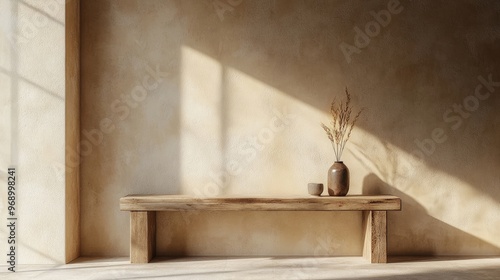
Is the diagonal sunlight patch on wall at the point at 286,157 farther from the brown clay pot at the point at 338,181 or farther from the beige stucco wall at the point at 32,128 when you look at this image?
the beige stucco wall at the point at 32,128

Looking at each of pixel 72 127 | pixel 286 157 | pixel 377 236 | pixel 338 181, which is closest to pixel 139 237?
pixel 72 127

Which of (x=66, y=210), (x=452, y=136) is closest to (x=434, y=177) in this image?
(x=452, y=136)

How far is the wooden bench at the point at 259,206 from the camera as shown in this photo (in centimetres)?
462

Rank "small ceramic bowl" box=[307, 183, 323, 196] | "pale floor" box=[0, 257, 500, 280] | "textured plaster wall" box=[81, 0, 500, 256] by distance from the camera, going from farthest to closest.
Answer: "textured plaster wall" box=[81, 0, 500, 256] < "small ceramic bowl" box=[307, 183, 323, 196] < "pale floor" box=[0, 257, 500, 280]

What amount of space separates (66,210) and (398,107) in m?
3.22

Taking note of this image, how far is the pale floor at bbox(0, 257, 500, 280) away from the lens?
13.9 ft

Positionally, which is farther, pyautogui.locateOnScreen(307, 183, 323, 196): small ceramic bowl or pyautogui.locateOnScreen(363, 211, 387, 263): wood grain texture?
pyautogui.locateOnScreen(307, 183, 323, 196): small ceramic bowl

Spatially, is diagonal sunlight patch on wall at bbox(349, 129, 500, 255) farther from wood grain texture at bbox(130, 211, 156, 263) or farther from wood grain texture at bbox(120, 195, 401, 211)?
wood grain texture at bbox(130, 211, 156, 263)

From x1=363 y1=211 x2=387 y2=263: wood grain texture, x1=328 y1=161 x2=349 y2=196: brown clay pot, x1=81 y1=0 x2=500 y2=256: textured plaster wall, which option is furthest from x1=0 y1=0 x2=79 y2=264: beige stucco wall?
x1=363 y1=211 x2=387 y2=263: wood grain texture

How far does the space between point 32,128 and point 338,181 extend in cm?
276

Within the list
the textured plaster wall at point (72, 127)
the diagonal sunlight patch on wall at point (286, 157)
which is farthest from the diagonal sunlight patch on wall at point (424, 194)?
the textured plaster wall at point (72, 127)

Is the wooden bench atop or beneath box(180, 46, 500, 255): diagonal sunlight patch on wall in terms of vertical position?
beneath

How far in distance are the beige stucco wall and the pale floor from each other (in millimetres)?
286

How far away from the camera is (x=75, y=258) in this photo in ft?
16.3
